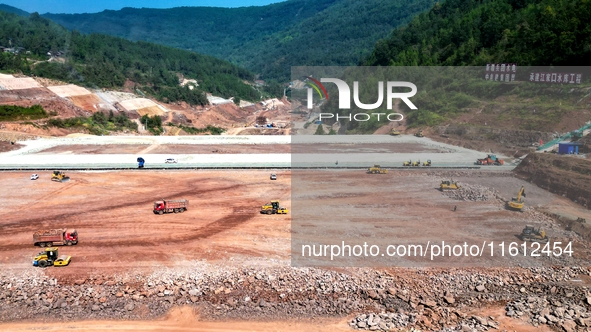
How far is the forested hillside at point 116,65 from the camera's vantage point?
91562mm

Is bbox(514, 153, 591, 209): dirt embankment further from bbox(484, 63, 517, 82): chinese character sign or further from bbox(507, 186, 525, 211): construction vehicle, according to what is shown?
bbox(484, 63, 517, 82): chinese character sign

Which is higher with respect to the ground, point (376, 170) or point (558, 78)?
point (558, 78)

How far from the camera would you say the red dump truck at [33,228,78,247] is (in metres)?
26.8

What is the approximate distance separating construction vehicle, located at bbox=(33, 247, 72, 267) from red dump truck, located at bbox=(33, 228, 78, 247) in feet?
6.51

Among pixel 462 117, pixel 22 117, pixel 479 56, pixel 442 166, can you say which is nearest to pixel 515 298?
pixel 442 166

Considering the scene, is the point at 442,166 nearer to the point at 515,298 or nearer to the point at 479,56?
the point at 515,298

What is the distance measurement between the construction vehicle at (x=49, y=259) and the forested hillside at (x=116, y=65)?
74659 millimetres

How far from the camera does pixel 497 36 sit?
7688cm

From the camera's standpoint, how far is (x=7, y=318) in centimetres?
2056

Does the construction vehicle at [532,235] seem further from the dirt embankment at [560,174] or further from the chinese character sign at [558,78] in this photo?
the chinese character sign at [558,78]

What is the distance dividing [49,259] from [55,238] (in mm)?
2567

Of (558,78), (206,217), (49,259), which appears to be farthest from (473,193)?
(558,78)

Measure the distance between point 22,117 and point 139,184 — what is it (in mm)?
40945

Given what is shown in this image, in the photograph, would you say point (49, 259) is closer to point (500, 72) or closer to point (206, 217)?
point (206, 217)
